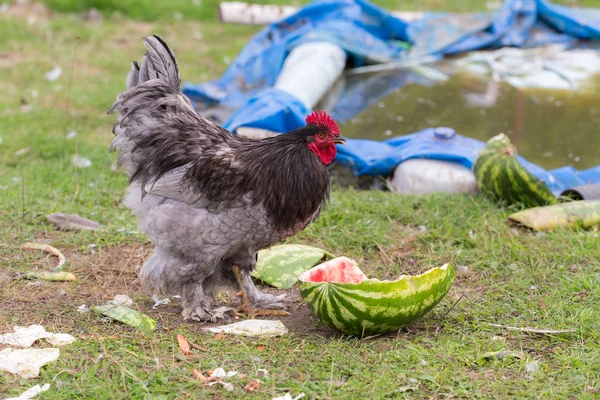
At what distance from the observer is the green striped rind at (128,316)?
464cm

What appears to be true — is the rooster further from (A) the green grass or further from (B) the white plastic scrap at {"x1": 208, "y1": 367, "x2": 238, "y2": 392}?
(B) the white plastic scrap at {"x1": 208, "y1": 367, "x2": 238, "y2": 392}

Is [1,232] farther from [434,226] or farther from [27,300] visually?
[434,226]

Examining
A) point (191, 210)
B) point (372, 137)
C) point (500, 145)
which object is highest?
point (191, 210)

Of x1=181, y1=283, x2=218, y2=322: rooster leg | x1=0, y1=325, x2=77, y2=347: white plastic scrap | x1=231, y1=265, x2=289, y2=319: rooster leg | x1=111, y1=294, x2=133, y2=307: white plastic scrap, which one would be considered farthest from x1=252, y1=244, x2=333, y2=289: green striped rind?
x1=0, y1=325, x2=77, y2=347: white plastic scrap

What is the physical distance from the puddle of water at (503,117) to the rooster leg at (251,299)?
3.86 meters

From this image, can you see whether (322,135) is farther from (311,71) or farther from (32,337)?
(311,71)

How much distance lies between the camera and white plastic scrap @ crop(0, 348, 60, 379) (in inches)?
158

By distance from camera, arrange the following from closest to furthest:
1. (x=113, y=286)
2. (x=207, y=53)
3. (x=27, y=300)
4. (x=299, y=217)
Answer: (x=299, y=217) → (x=27, y=300) → (x=113, y=286) → (x=207, y=53)

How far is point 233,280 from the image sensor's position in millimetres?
5211

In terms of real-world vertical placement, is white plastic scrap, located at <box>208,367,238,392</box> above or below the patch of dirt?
above

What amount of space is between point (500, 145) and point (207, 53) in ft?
21.1

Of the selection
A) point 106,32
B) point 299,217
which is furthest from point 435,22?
point 299,217

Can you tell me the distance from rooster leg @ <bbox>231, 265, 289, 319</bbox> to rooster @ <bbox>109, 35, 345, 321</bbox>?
0.01m

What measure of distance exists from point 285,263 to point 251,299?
1.79 ft
